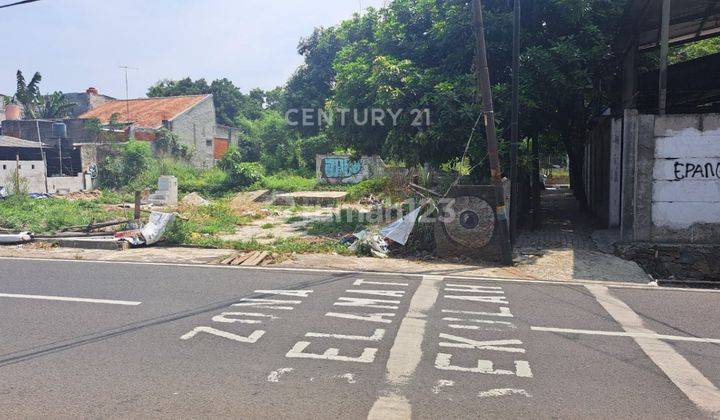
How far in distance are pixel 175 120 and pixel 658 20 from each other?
30.6m

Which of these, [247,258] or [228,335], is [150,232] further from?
[228,335]

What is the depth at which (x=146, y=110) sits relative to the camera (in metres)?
39.2

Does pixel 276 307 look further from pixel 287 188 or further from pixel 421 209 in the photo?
pixel 287 188

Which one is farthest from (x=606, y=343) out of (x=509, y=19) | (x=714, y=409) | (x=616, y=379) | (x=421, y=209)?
(x=509, y=19)

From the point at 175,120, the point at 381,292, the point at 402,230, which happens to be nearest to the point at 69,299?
the point at 381,292

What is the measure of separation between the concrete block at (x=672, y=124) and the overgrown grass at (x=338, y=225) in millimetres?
7248

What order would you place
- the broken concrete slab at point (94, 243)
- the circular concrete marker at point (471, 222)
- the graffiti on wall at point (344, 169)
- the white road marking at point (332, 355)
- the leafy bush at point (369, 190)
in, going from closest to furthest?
the white road marking at point (332, 355), the circular concrete marker at point (471, 222), the broken concrete slab at point (94, 243), the leafy bush at point (369, 190), the graffiti on wall at point (344, 169)

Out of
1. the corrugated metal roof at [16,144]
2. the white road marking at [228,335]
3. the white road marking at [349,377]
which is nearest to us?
the white road marking at [349,377]

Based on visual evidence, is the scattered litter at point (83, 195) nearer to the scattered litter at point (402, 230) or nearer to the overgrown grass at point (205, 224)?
the overgrown grass at point (205, 224)

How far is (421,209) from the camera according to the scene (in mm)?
12031

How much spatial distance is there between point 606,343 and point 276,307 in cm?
402

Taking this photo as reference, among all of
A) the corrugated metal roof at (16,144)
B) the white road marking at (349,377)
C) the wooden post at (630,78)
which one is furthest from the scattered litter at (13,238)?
the corrugated metal roof at (16,144)

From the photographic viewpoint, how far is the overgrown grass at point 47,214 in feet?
49.8

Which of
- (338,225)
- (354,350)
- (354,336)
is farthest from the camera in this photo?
(338,225)
